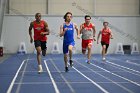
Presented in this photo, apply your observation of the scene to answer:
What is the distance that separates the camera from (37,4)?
24547mm

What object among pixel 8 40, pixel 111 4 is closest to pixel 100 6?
pixel 111 4

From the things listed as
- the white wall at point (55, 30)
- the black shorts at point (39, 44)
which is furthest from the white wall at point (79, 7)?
the black shorts at point (39, 44)

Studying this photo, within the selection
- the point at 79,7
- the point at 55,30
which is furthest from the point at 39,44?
the point at 79,7

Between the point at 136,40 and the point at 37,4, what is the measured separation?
743 centimetres

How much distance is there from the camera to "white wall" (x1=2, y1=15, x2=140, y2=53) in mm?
23969

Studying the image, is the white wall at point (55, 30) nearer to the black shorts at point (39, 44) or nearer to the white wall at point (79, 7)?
the white wall at point (79, 7)

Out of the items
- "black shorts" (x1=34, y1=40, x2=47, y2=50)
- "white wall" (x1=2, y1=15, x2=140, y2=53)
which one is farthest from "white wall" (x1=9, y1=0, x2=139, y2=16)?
"black shorts" (x1=34, y1=40, x2=47, y2=50)

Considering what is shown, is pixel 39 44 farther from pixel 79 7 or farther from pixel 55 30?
pixel 79 7

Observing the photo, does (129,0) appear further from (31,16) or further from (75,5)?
(31,16)

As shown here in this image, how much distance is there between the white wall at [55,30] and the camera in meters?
24.0

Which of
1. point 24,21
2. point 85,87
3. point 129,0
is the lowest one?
point 85,87

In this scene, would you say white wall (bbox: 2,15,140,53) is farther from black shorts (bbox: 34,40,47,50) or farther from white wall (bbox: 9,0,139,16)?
black shorts (bbox: 34,40,47,50)

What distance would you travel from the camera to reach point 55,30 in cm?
2439

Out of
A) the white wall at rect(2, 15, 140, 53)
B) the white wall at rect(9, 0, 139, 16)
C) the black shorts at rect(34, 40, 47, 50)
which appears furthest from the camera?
the white wall at rect(9, 0, 139, 16)
